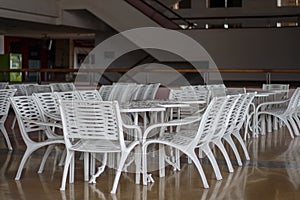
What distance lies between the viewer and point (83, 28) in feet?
52.2

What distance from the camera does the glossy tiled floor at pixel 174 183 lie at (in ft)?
14.9

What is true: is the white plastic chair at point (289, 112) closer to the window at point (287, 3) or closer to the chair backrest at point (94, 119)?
the chair backrest at point (94, 119)

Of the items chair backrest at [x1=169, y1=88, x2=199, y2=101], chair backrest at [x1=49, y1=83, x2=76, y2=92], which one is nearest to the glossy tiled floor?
chair backrest at [x1=169, y1=88, x2=199, y2=101]

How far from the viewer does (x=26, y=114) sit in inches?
219

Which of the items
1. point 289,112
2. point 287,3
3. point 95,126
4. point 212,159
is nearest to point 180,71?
point 289,112

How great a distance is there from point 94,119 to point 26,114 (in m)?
1.33

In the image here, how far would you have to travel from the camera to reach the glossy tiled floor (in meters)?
4.55

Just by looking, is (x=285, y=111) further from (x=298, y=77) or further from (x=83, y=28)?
(x=83, y=28)

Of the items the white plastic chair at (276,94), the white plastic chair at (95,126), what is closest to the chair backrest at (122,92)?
the white plastic chair at (276,94)

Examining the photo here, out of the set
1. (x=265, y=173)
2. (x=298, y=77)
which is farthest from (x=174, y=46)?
(x=265, y=173)

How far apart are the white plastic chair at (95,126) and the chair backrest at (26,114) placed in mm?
722

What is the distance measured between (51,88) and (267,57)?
6.46 m

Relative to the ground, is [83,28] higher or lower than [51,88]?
higher

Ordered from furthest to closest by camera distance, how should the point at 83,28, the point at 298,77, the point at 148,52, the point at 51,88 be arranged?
the point at 83,28 < the point at 148,52 < the point at 298,77 < the point at 51,88
